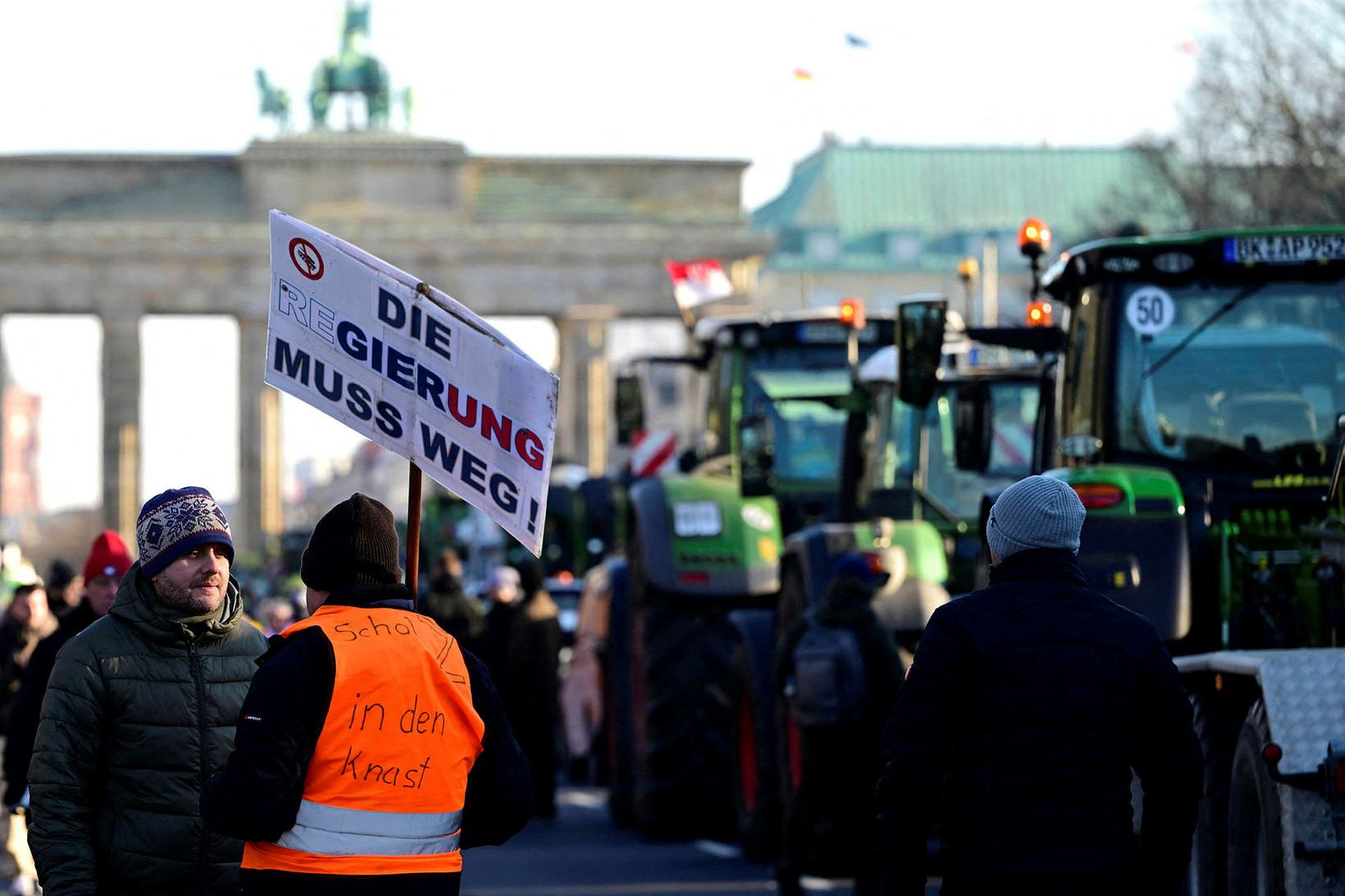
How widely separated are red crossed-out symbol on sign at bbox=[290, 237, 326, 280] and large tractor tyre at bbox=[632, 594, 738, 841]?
28.0 feet

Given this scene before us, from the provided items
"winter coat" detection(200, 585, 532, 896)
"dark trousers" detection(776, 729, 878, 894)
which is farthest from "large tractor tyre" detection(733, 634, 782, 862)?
"winter coat" detection(200, 585, 532, 896)

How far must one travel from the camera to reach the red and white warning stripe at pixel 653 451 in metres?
21.6

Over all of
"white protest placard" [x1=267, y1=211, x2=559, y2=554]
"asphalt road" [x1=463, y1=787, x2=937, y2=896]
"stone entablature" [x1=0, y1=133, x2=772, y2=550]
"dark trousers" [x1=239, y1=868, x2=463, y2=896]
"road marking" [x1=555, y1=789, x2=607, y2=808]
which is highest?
"stone entablature" [x1=0, y1=133, x2=772, y2=550]

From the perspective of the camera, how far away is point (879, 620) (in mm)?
11477

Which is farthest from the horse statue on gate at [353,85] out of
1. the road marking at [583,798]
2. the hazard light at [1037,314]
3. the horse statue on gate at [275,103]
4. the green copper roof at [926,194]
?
the hazard light at [1037,314]

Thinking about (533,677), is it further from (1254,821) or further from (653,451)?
(1254,821)

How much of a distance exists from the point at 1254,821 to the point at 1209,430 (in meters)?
2.06

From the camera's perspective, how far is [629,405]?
18.1 metres

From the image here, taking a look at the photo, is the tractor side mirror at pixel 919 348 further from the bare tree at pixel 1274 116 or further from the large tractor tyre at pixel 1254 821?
the bare tree at pixel 1274 116

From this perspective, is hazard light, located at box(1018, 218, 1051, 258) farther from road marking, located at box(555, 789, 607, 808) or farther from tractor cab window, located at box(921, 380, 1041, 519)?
road marking, located at box(555, 789, 607, 808)

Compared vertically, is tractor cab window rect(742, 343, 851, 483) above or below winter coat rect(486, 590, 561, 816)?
above

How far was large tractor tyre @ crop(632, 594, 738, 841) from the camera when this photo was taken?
1486 cm

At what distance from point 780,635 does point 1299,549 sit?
465 cm

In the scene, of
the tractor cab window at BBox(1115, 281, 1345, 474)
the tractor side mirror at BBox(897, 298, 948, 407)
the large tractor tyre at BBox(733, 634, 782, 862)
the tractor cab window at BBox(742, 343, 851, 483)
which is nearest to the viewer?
the tractor cab window at BBox(1115, 281, 1345, 474)
